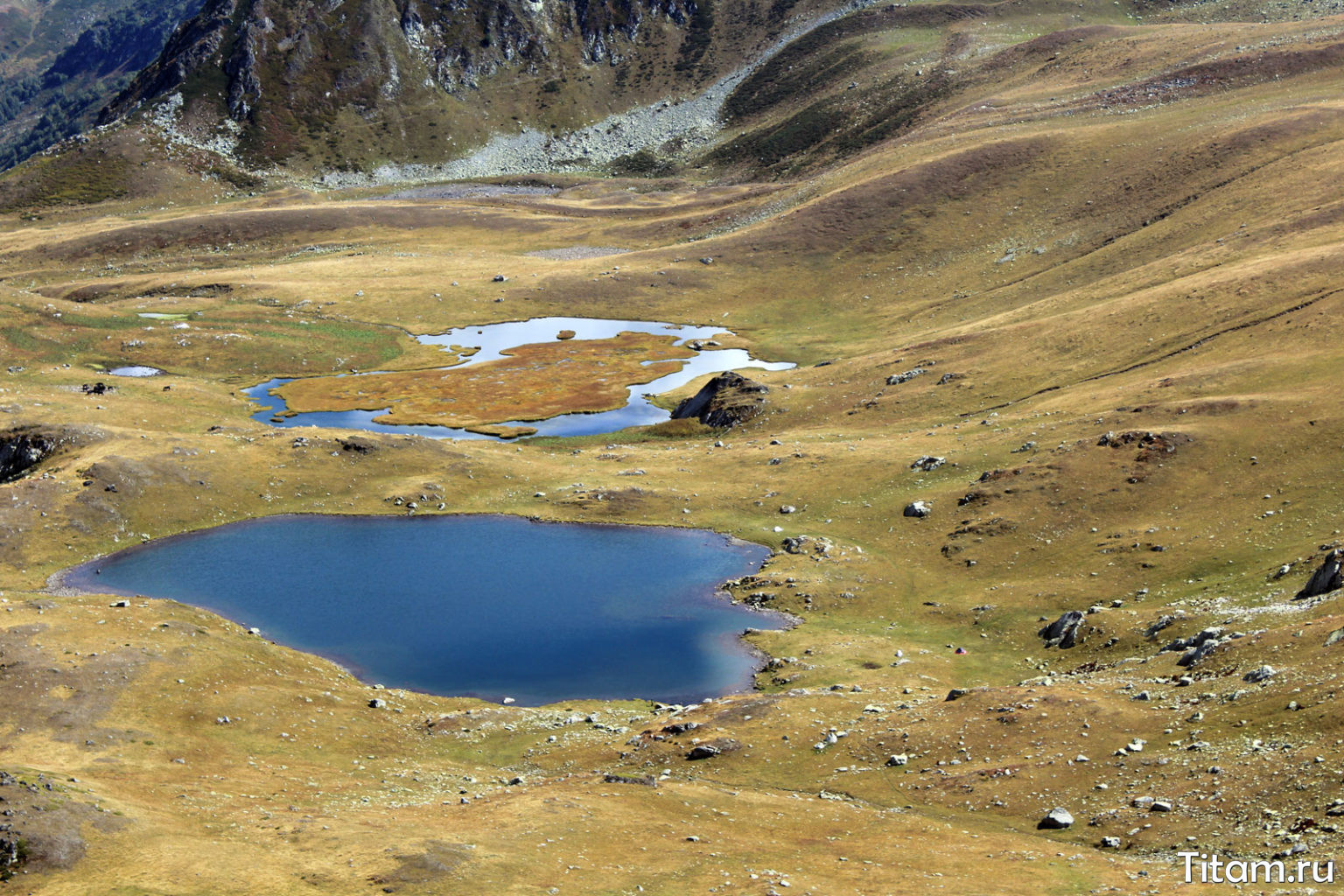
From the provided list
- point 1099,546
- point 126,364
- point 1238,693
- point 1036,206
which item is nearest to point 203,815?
point 1238,693

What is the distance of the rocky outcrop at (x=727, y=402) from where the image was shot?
112m

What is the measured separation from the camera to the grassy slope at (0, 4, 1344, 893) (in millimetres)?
38438

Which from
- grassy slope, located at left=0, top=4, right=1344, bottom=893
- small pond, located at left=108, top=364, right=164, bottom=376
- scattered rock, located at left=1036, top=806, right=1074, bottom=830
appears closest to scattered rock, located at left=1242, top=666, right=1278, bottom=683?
grassy slope, located at left=0, top=4, right=1344, bottom=893

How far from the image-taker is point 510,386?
135625 millimetres

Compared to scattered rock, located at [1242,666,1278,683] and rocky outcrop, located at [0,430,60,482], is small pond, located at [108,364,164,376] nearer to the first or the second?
rocky outcrop, located at [0,430,60,482]

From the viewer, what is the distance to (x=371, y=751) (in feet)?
173

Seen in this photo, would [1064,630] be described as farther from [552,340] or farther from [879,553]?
[552,340]

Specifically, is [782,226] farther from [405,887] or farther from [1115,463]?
[405,887]

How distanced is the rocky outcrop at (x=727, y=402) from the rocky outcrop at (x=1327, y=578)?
64372 mm

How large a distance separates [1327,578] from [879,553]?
31.1m

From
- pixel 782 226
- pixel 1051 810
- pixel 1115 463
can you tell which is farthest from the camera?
pixel 782 226

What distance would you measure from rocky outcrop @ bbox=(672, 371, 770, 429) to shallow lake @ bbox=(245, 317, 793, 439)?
582 cm

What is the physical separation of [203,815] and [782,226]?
489ft

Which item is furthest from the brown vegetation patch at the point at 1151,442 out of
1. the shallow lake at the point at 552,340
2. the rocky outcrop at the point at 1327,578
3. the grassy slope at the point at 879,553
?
the shallow lake at the point at 552,340
